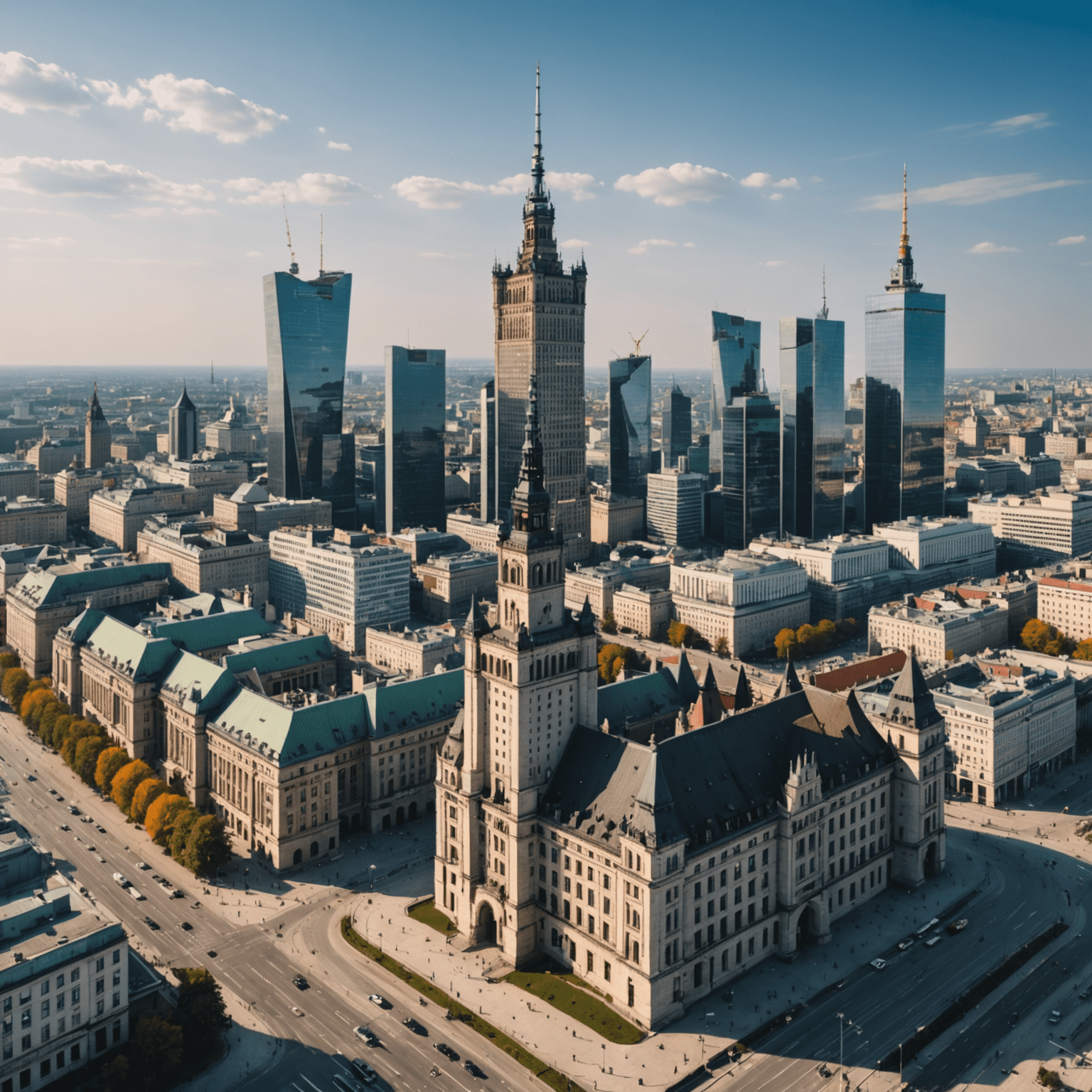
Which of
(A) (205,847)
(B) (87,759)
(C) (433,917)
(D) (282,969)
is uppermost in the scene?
(B) (87,759)

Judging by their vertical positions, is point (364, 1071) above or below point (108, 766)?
below

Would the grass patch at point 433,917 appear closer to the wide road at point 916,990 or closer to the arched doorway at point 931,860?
the wide road at point 916,990

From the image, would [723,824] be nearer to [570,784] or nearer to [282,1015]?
[570,784]

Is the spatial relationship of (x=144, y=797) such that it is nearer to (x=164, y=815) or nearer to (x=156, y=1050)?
(x=164, y=815)

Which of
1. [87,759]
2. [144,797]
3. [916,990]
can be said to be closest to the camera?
[916,990]

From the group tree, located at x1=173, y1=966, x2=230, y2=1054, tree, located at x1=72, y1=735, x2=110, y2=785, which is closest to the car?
tree, located at x1=173, y1=966, x2=230, y2=1054

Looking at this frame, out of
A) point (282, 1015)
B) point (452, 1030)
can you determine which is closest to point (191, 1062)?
point (282, 1015)

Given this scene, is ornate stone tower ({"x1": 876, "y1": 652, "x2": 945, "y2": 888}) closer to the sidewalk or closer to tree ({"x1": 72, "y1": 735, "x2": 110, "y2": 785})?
the sidewalk

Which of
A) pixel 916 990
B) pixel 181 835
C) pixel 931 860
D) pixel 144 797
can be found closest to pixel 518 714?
pixel 916 990
